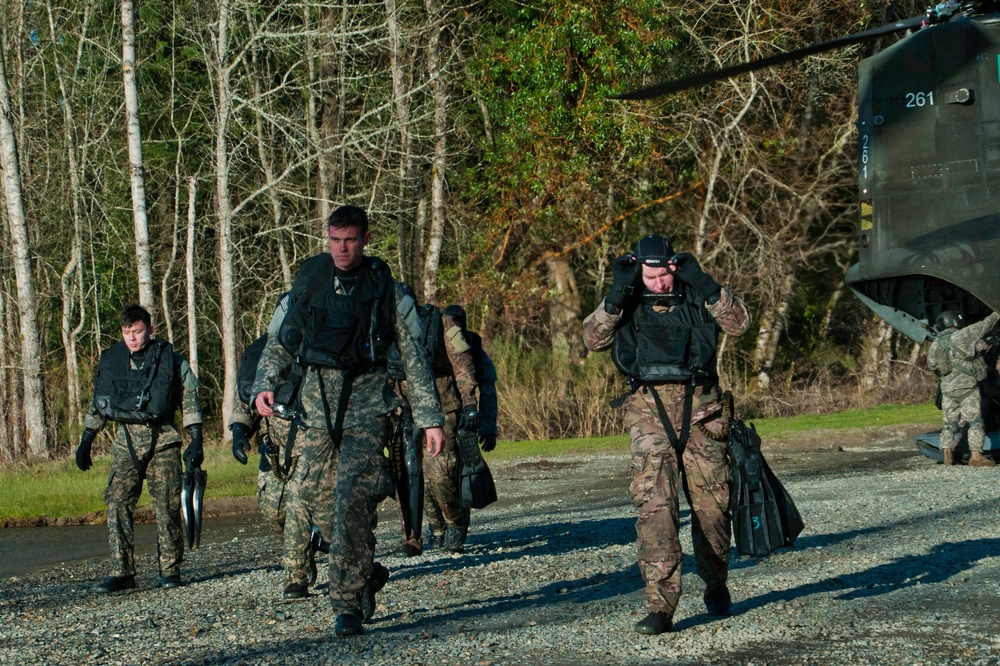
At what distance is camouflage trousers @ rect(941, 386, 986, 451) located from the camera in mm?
14805

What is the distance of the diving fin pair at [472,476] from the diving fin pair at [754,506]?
3.53 m

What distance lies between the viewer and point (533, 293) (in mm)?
27531

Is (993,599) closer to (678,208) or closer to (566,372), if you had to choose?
(566,372)

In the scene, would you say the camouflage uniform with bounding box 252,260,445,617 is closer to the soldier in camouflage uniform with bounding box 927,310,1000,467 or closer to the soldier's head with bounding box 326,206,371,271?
the soldier's head with bounding box 326,206,371,271

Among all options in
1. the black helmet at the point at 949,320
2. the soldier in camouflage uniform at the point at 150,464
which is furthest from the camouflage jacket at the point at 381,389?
the black helmet at the point at 949,320

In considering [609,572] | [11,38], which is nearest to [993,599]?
[609,572]

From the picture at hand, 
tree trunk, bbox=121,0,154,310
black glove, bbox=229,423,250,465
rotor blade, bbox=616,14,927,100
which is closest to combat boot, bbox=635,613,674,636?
rotor blade, bbox=616,14,927,100

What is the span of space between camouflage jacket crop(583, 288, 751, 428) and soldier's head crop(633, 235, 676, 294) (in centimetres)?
23

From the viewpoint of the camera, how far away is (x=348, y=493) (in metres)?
6.61

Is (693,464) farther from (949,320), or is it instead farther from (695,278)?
(949,320)

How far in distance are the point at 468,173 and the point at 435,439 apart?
21258 mm

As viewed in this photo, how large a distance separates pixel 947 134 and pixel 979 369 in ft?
9.97

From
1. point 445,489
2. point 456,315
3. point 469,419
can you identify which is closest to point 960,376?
point 456,315

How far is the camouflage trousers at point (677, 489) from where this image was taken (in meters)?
6.44
